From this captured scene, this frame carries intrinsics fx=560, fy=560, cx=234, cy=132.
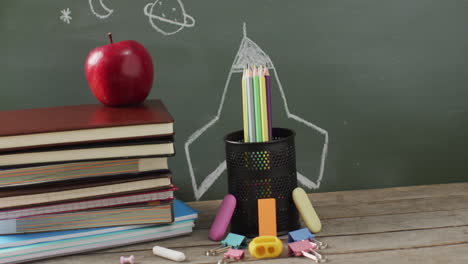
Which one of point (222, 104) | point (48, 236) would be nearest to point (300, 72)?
point (222, 104)

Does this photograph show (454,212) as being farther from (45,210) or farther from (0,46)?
(0,46)

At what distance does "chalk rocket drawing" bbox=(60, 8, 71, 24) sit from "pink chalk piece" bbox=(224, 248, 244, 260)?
1.93 ft

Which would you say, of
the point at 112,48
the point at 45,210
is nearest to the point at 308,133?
the point at 112,48

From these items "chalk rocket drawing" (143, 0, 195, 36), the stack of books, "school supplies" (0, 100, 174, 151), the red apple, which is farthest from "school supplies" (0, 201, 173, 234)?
"chalk rocket drawing" (143, 0, 195, 36)

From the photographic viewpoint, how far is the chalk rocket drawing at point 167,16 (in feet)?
3.80

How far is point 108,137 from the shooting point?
2.91 feet

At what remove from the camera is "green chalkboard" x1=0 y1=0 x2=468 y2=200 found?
1.14 meters

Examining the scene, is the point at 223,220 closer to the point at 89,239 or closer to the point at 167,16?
the point at 89,239

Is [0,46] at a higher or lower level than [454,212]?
higher

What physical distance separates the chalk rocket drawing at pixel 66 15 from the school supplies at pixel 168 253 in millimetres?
519

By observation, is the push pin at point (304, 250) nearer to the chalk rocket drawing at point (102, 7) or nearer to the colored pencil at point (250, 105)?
the colored pencil at point (250, 105)

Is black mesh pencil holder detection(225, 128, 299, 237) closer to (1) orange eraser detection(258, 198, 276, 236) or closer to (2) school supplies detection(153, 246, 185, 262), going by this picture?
(1) orange eraser detection(258, 198, 276, 236)

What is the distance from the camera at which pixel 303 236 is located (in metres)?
0.91

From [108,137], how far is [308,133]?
0.49 meters
